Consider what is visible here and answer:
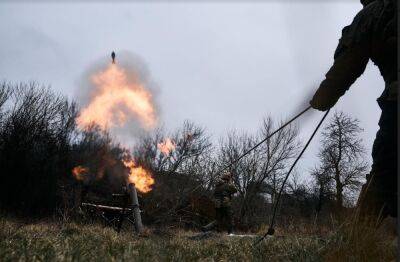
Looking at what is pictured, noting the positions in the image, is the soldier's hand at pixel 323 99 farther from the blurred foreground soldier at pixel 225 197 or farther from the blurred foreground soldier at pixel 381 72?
the blurred foreground soldier at pixel 225 197

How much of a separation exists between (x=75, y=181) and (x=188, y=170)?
24.3ft

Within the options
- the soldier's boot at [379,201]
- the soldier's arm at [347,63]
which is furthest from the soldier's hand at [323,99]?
the soldier's boot at [379,201]

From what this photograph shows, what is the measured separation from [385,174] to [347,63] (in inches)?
35.3

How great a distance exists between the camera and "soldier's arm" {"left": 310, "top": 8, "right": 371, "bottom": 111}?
10.5 ft

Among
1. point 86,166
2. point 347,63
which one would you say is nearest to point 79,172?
point 86,166

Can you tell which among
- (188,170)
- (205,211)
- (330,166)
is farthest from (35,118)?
(330,166)

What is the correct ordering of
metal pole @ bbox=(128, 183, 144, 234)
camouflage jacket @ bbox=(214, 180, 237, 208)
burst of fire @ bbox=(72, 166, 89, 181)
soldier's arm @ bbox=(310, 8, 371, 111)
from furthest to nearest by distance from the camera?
burst of fire @ bbox=(72, 166, 89, 181) → camouflage jacket @ bbox=(214, 180, 237, 208) → metal pole @ bbox=(128, 183, 144, 234) → soldier's arm @ bbox=(310, 8, 371, 111)

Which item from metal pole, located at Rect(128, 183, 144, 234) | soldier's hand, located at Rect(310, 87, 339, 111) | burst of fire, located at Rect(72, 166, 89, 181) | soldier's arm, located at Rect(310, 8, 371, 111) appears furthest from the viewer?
burst of fire, located at Rect(72, 166, 89, 181)

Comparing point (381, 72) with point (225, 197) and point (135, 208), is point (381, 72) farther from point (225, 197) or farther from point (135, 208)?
point (225, 197)

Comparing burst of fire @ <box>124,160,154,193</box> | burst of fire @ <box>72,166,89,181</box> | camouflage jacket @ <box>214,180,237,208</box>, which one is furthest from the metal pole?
burst of fire @ <box>72,166,89,181</box>

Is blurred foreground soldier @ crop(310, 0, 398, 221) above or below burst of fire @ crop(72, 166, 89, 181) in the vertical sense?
below

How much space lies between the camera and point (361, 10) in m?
3.31

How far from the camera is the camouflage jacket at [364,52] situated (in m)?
3.07

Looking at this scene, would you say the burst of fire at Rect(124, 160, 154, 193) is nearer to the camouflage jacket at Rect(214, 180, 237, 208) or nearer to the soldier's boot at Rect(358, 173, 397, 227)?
the camouflage jacket at Rect(214, 180, 237, 208)
